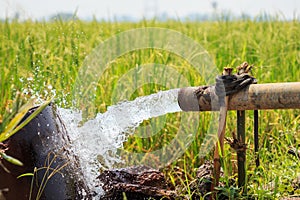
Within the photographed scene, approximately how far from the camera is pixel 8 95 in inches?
137

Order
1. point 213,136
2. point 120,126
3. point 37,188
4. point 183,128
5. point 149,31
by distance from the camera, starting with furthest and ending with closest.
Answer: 1. point 149,31
2. point 183,128
3. point 213,136
4. point 120,126
5. point 37,188

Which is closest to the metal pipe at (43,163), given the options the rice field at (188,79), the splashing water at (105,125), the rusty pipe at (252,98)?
the splashing water at (105,125)

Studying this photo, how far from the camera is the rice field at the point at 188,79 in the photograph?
2.44 meters

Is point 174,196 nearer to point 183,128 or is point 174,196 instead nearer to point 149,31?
point 183,128

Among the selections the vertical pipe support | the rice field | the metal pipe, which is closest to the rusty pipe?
the vertical pipe support

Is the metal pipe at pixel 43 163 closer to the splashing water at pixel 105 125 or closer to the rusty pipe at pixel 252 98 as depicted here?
the splashing water at pixel 105 125

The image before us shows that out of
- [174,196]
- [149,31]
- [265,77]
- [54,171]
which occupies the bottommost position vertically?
[174,196]

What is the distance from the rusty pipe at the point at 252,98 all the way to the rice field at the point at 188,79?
296mm

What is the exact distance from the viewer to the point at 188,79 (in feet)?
11.4

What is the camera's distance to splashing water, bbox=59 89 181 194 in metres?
2.33

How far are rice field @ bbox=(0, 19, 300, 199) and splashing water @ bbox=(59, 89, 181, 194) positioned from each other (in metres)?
0.31

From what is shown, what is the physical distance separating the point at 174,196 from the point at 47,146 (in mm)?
590

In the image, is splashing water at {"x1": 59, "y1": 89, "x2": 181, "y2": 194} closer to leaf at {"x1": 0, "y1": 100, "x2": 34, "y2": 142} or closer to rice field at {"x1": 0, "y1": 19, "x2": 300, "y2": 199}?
rice field at {"x1": 0, "y1": 19, "x2": 300, "y2": 199}

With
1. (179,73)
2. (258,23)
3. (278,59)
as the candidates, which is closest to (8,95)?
(179,73)
